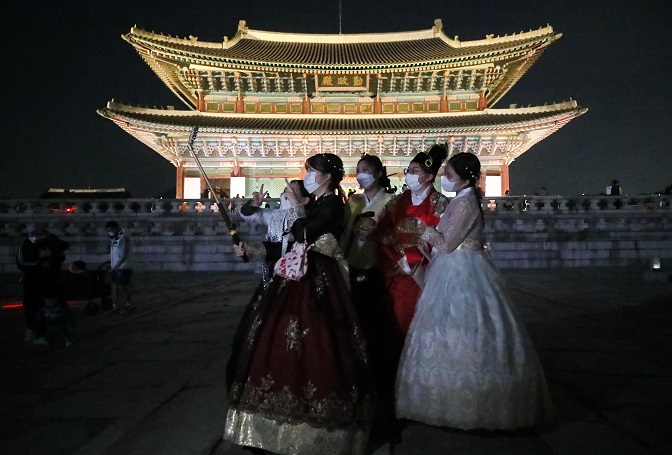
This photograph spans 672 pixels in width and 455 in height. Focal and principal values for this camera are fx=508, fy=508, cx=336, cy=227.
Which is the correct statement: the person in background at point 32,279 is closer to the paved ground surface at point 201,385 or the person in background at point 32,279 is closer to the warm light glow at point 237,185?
the paved ground surface at point 201,385

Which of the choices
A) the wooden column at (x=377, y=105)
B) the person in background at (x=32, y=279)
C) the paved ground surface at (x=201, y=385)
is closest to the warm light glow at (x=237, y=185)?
the wooden column at (x=377, y=105)

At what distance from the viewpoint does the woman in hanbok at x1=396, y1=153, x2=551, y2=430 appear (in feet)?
10.2

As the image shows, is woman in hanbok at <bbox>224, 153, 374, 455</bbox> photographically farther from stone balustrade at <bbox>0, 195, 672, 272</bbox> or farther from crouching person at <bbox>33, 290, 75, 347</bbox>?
stone balustrade at <bbox>0, 195, 672, 272</bbox>

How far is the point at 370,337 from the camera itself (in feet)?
12.0

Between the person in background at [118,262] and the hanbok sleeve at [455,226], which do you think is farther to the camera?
the person in background at [118,262]

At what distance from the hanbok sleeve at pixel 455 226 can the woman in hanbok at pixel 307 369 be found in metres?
0.75

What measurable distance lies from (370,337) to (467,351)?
779mm

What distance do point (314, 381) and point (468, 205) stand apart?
155 cm

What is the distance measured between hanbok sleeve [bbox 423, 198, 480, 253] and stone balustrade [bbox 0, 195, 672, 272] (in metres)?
13.0

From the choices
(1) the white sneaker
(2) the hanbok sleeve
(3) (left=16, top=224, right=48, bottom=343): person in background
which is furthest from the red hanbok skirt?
(3) (left=16, top=224, right=48, bottom=343): person in background

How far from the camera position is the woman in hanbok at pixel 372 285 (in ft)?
11.8

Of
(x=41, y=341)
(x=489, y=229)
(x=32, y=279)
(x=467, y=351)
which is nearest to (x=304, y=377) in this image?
(x=467, y=351)

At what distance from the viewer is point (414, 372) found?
327cm

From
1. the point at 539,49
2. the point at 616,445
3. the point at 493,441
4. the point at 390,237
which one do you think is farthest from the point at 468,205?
the point at 539,49
